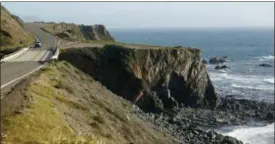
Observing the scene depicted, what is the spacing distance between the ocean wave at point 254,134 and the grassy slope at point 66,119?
13822 millimetres

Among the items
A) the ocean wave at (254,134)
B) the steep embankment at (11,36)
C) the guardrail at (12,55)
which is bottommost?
Result: the ocean wave at (254,134)

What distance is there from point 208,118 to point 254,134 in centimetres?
683

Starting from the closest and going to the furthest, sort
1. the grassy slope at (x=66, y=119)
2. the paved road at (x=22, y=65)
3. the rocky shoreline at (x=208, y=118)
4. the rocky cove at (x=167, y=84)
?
the grassy slope at (x=66, y=119) < the paved road at (x=22, y=65) < the rocky shoreline at (x=208, y=118) < the rocky cove at (x=167, y=84)

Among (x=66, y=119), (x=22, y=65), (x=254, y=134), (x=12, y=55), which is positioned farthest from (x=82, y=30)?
(x=66, y=119)

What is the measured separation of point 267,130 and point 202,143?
1551 cm

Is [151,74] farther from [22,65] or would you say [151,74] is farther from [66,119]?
[66,119]

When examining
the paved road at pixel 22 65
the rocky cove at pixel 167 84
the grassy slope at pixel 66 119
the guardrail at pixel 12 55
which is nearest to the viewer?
the grassy slope at pixel 66 119

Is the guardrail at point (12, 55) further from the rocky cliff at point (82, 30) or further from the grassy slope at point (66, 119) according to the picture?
the rocky cliff at point (82, 30)

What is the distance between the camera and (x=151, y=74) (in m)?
60.9

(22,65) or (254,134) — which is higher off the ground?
(22,65)

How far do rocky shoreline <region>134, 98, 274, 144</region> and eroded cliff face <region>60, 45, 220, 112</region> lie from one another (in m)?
2.48

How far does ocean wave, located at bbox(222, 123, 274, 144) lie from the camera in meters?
48.3

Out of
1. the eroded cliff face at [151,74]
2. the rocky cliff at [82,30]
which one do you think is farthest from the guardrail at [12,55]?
the rocky cliff at [82,30]

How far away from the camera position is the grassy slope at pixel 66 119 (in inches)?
827
